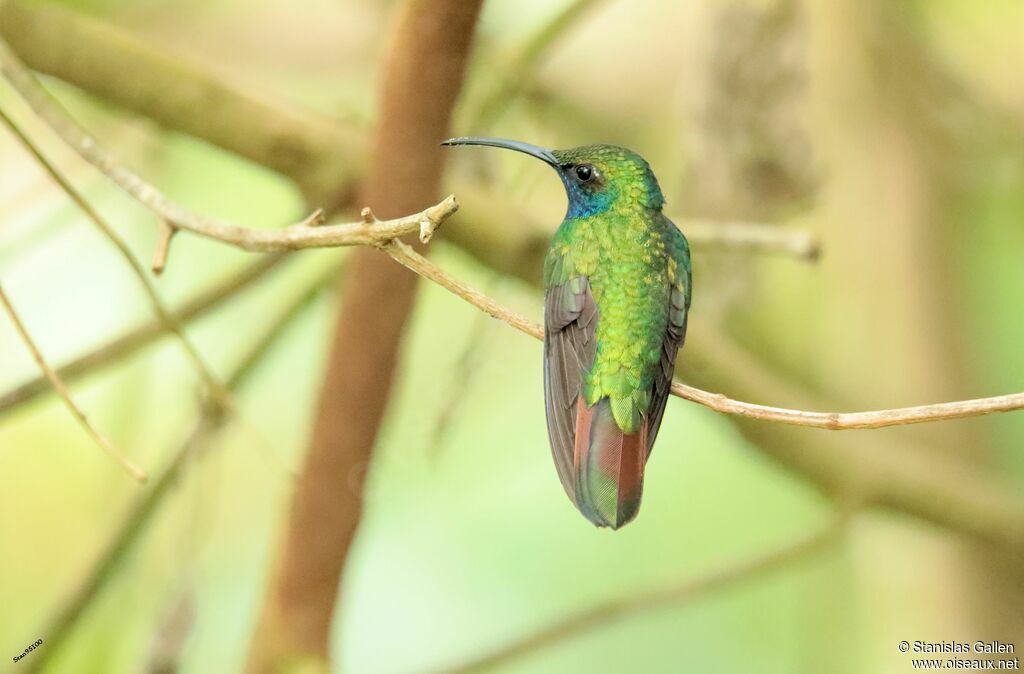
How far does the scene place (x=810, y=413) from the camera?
0.77 m

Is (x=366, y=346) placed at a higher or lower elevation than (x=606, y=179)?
lower

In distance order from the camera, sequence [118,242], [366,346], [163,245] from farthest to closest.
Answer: [366,346]
[118,242]
[163,245]

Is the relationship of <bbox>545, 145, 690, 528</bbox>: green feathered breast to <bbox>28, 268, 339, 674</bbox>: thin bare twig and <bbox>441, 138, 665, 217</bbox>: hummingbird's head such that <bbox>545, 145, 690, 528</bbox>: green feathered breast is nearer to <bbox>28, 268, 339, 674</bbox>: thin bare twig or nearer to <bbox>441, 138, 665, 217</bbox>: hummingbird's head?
<bbox>441, 138, 665, 217</bbox>: hummingbird's head

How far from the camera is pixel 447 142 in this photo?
99 centimetres

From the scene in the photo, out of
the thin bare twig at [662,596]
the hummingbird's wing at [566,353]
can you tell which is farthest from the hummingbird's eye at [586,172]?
the thin bare twig at [662,596]

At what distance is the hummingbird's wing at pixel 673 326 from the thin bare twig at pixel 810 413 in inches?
3.7

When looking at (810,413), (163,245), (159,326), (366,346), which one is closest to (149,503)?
(159,326)

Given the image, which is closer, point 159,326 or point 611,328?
Answer: point 611,328

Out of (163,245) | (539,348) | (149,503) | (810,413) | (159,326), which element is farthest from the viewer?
(539,348)

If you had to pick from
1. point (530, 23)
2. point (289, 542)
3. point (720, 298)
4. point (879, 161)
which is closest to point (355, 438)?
point (289, 542)

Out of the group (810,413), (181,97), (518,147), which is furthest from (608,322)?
(181,97)

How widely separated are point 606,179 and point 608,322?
211 mm

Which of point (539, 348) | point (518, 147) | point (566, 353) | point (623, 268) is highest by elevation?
point (539, 348)

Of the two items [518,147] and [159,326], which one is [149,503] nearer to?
[159,326]
